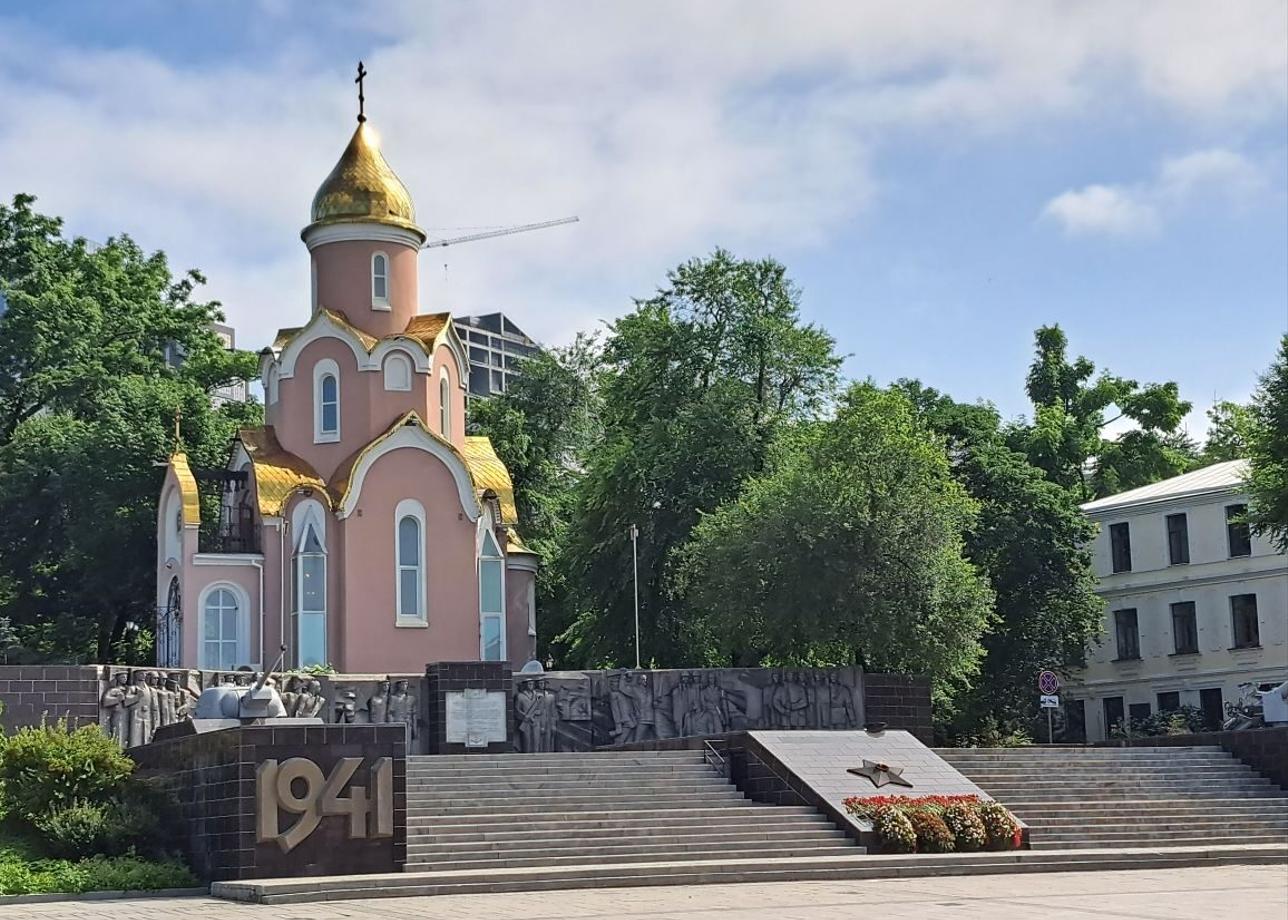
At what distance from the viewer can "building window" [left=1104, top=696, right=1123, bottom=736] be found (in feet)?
187

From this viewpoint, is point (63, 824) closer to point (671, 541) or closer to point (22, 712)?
point (22, 712)

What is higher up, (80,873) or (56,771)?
(56,771)

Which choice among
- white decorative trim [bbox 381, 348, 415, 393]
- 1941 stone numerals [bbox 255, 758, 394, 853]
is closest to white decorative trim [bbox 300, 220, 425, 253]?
white decorative trim [bbox 381, 348, 415, 393]

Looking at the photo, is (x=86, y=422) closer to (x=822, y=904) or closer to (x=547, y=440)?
(x=547, y=440)

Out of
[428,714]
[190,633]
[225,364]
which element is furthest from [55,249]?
[428,714]

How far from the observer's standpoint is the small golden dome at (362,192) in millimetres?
43344

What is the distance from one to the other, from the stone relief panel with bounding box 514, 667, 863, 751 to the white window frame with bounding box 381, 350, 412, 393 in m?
10.5

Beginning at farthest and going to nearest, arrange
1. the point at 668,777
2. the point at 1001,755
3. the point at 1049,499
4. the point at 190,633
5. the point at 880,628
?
1. the point at 1049,499
2. the point at 190,633
3. the point at 880,628
4. the point at 1001,755
5. the point at 668,777

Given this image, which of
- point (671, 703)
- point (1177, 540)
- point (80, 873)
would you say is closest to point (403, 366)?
point (671, 703)

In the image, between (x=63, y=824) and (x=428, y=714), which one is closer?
(x=63, y=824)

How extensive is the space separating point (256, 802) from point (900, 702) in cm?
1714

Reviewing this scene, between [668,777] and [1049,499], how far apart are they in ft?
89.6

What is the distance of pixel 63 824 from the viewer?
21.5 meters

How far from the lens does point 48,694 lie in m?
28.2
